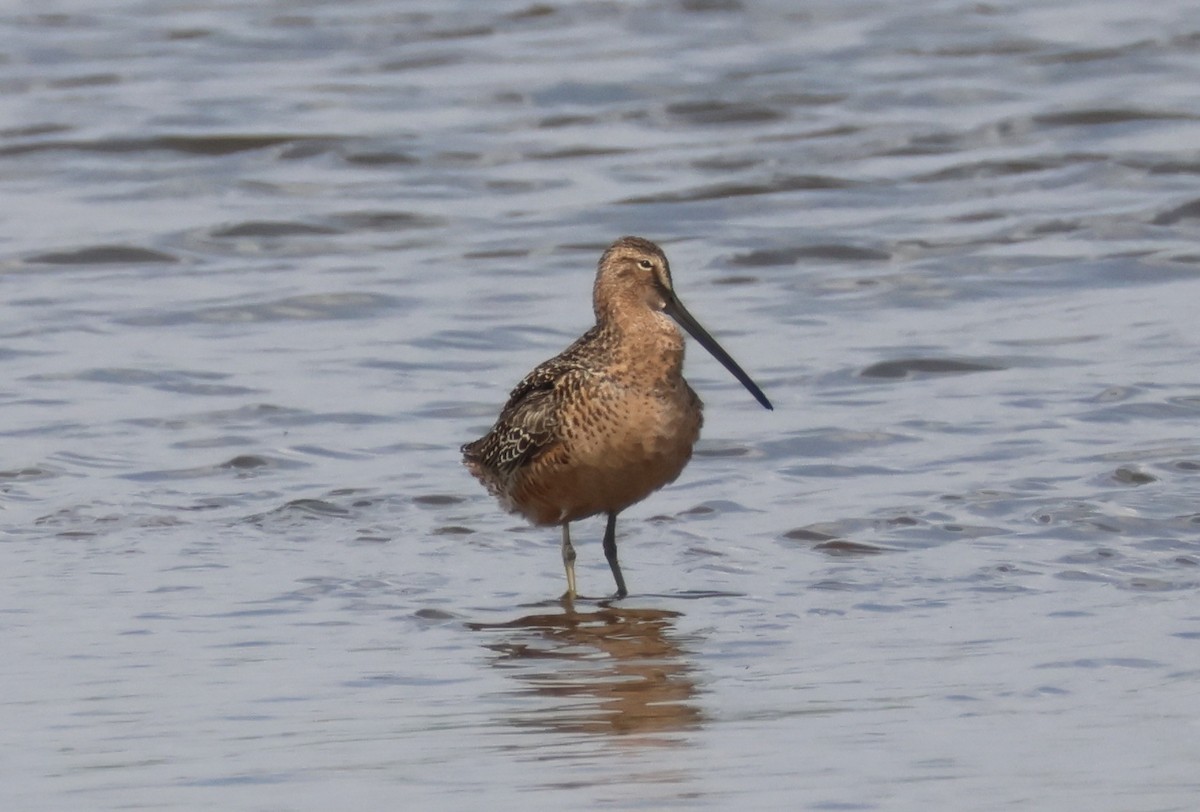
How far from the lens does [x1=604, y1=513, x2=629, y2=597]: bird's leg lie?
633cm

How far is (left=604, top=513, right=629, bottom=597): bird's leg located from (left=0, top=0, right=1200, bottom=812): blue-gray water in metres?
0.09

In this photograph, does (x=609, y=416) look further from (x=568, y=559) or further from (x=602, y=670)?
(x=602, y=670)

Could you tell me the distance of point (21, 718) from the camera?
4.79m

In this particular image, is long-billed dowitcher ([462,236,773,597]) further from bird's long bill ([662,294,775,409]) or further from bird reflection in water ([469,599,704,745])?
bird reflection in water ([469,599,704,745])

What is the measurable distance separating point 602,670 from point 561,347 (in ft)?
13.5

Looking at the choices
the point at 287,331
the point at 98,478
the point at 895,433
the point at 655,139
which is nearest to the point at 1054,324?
the point at 895,433

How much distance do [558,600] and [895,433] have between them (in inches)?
80.0

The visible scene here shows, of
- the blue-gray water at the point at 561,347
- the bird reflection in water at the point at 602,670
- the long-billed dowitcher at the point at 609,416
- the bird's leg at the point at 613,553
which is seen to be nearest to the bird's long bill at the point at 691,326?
the long-billed dowitcher at the point at 609,416

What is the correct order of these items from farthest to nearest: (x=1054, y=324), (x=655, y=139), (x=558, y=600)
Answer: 1. (x=655, y=139)
2. (x=1054, y=324)
3. (x=558, y=600)

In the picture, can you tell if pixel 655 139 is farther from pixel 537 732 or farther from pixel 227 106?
pixel 537 732

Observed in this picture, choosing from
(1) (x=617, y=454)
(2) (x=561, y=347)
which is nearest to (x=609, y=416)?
(1) (x=617, y=454)

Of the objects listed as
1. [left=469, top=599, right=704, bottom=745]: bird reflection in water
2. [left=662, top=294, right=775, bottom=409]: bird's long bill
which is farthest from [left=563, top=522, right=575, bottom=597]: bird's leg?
[left=662, top=294, right=775, bottom=409]: bird's long bill

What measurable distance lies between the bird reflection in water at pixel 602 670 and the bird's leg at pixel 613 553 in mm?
164

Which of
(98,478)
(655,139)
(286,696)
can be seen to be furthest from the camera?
(655,139)
